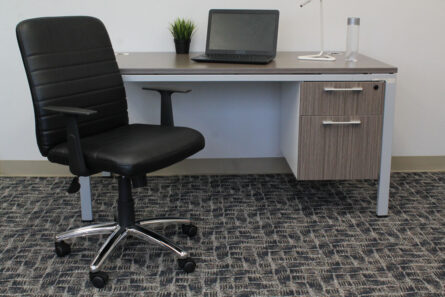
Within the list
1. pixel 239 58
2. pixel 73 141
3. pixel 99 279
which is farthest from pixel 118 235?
pixel 239 58

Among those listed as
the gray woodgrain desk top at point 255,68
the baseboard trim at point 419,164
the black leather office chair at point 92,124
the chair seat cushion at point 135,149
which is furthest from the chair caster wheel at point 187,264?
the baseboard trim at point 419,164

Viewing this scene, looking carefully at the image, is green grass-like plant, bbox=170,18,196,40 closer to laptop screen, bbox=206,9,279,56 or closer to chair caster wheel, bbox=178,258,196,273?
laptop screen, bbox=206,9,279,56

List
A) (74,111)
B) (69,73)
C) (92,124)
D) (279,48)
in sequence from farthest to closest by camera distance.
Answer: (279,48), (92,124), (69,73), (74,111)

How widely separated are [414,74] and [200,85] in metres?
1.29

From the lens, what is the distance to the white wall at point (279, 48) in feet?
9.62

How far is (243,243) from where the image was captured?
7.48 ft

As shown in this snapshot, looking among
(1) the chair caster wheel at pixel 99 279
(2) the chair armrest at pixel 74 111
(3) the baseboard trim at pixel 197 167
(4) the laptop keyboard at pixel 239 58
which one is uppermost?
(4) the laptop keyboard at pixel 239 58

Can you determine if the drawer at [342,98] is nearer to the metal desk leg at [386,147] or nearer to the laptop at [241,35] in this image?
the metal desk leg at [386,147]

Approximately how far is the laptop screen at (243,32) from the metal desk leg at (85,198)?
943mm

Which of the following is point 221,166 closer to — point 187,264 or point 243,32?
point 243,32

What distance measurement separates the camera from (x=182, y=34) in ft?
9.45

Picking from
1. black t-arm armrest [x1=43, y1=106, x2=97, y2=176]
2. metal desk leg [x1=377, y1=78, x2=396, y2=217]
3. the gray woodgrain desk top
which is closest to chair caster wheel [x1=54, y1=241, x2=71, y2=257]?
black t-arm armrest [x1=43, y1=106, x2=97, y2=176]

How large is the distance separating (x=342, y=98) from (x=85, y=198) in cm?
132

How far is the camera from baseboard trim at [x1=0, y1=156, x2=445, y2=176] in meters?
3.16
